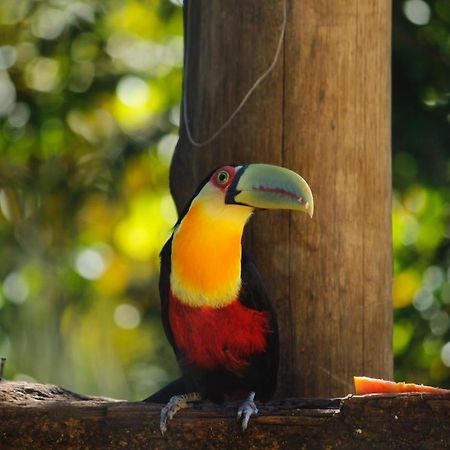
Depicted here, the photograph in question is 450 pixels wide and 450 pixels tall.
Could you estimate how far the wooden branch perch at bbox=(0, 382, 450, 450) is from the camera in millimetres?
3475

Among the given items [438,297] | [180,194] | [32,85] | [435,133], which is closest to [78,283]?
[32,85]

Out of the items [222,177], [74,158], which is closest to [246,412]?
[222,177]

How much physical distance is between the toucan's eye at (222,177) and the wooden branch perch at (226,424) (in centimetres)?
76

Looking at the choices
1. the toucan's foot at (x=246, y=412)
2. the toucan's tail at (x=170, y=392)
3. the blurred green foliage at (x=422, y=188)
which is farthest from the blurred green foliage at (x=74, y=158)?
the toucan's foot at (x=246, y=412)

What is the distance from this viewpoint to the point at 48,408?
12.7ft

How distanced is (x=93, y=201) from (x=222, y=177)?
182 inches

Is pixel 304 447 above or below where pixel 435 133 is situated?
below

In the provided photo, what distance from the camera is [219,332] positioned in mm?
4277

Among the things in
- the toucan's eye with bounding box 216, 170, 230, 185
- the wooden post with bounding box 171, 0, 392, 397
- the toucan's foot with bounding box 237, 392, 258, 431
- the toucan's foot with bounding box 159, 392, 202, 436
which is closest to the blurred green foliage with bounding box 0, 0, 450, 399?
the wooden post with bounding box 171, 0, 392, 397

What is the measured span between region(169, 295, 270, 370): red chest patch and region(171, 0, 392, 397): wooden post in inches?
6.6

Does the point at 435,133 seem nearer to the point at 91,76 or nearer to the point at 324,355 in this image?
the point at 324,355

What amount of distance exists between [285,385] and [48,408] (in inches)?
37.0

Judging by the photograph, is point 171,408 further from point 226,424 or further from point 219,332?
point 219,332

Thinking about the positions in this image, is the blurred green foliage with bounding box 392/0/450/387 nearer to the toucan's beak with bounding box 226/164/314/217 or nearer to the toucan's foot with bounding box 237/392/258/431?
the toucan's beak with bounding box 226/164/314/217
